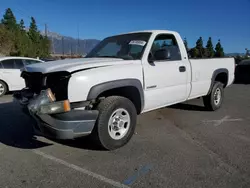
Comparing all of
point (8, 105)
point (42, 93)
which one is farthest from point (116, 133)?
point (8, 105)


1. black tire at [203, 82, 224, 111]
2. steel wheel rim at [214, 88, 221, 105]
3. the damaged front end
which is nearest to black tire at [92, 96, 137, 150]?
the damaged front end

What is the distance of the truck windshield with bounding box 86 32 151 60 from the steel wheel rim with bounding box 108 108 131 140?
1.05 metres

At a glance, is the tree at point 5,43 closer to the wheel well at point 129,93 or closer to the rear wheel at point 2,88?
the rear wheel at point 2,88

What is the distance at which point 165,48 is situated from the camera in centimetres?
481

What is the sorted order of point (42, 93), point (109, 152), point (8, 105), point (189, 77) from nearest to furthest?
point (42, 93)
point (109, 152)
point (189, 77)
point (8, 105)

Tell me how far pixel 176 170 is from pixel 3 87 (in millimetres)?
7921

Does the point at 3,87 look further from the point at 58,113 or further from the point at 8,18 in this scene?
the point at 8,18

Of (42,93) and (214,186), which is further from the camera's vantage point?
(42,93)

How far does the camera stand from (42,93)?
3.34 metres

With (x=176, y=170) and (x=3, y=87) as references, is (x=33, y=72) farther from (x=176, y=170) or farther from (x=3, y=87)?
(x=3, y=87)

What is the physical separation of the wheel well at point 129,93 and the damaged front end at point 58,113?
662mm

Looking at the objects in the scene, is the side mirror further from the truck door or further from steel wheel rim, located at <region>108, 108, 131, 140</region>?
steel wheel rim, located at <region>108, 108, 131, 140</region>

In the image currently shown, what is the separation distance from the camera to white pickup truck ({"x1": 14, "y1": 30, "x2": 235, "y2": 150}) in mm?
3311

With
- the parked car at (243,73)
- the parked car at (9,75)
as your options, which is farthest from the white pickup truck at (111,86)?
the parked car at (243,73)
